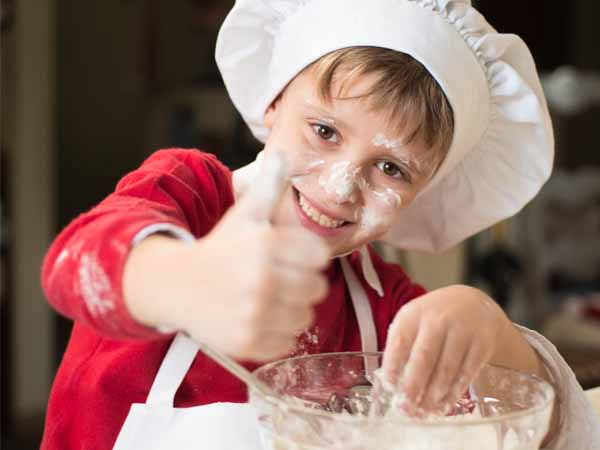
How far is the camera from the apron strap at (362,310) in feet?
3.24

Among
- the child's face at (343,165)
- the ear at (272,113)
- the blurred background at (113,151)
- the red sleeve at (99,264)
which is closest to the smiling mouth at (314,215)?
the child's face at (343,165)

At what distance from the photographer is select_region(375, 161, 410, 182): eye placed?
0.87 m

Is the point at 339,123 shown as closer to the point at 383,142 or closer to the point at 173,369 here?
the point at 383,142

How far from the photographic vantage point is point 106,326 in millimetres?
562

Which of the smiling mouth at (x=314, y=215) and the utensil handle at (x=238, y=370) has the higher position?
the utensil handle at (x=238, y=370)

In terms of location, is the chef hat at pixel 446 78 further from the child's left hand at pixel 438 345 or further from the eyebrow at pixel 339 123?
the child's left hand at pixel 438 345

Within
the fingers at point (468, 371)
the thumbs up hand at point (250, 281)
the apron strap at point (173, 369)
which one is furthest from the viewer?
the apron strap at point (173, 369)

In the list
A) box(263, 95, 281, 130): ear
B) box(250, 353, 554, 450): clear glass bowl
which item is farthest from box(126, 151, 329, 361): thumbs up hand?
box(263, 95, 281, 130): ear

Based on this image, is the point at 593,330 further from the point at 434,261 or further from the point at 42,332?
the point at 42,332

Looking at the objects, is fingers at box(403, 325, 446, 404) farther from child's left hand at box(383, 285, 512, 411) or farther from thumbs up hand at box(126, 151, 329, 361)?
thumbs up hand at box(126, 151, 329, 361)

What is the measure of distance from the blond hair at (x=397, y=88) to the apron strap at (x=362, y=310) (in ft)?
0.66

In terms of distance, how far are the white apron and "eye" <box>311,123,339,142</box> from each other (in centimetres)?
22

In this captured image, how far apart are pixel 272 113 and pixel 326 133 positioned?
117mm

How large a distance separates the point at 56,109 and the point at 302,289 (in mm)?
2607
